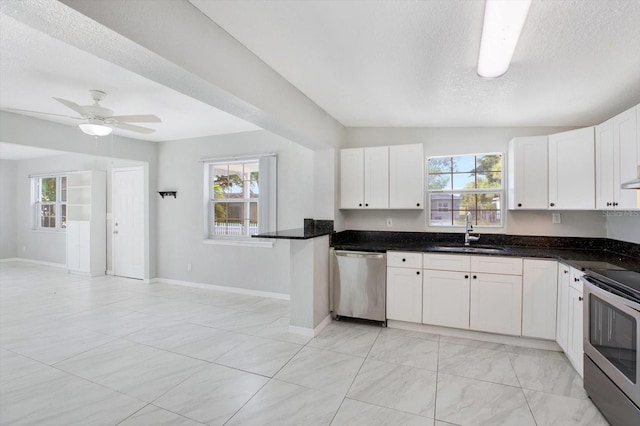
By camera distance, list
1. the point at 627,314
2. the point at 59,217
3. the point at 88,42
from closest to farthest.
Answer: the point at 88,42 → the point at 627,314 → the point at 59,217

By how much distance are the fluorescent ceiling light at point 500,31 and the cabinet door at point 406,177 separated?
153 centimetres

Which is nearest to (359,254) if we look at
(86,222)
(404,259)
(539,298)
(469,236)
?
(404,259)

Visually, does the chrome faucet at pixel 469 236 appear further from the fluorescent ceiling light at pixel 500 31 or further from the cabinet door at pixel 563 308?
the fluorescent ceiling light at pixel 500 31

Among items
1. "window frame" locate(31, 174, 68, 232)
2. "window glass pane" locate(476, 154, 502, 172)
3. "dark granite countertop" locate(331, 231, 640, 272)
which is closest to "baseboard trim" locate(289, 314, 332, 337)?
"dark granite countertop" locate(331, 231, 640, 272)

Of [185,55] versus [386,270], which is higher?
[185,55]

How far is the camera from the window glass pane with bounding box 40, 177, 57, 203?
717 cm

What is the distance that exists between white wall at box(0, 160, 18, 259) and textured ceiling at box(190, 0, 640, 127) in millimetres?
8918

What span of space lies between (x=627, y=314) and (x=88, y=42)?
3.10 metres

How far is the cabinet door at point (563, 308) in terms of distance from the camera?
97.4 inches

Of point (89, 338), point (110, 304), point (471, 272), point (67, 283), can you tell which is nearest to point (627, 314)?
point (471, 272)

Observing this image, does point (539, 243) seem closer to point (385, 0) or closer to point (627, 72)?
point (627, 72)

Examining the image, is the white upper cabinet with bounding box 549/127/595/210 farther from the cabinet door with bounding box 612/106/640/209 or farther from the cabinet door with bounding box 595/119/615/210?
the cabinet door with bounding box 612/106/640/209

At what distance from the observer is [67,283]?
5.39 metres

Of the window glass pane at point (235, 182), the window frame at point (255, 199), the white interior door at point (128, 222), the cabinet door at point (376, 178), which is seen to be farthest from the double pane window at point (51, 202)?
the cabinet door at point (376, 178)
